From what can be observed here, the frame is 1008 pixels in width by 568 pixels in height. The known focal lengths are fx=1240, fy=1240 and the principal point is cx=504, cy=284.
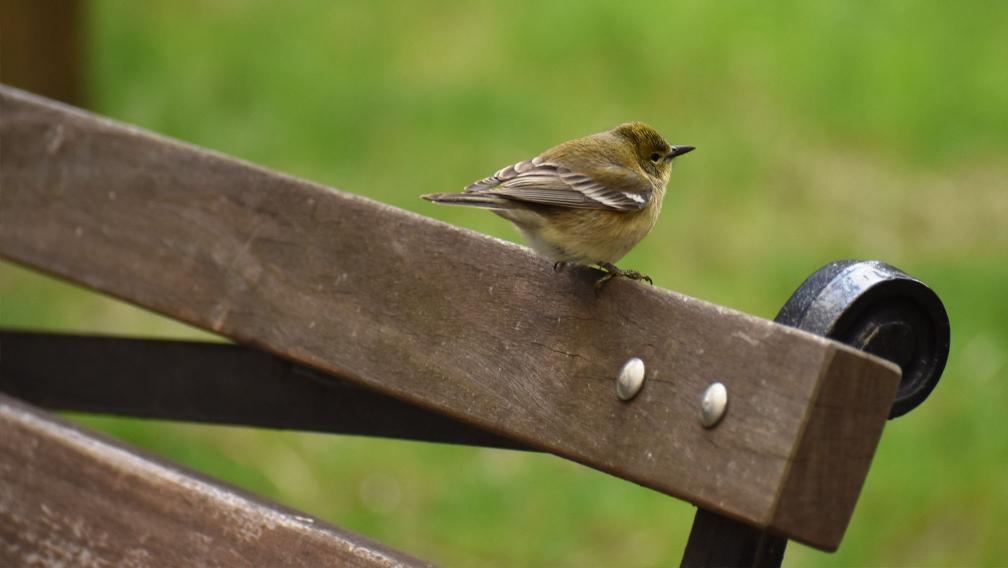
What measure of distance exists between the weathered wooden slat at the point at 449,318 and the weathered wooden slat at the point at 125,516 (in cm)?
28

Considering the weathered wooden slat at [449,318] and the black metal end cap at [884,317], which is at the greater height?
the black metal end cap at [884,317]

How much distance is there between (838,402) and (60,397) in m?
1.93

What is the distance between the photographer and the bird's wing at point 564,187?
8.84ft

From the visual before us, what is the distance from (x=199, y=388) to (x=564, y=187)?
91 centimetres

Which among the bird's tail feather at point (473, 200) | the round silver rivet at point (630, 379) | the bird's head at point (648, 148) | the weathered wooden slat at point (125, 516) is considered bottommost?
the weathered wooden slat at point (125, 516)

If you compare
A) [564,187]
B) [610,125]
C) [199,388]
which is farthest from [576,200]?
[610,125]

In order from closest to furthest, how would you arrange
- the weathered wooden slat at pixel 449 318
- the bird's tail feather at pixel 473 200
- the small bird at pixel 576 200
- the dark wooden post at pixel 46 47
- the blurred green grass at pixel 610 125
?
1. the weathered wooden slat at pixel 449 318
2. the bird's tail feather at pixel 473 200
3. the small bird at pixel 576 200
4. the blurred green grass at pixel 610 125
5. the dark wooden post at pixel 46 47

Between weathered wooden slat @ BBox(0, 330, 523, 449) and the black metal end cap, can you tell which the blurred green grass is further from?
the black metal end cap

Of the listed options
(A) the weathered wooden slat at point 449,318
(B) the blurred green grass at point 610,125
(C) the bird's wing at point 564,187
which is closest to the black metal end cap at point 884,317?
(A) the weathered wooden slat at point 449,318

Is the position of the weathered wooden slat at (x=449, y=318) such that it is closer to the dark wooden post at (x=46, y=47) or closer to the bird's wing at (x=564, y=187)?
the bird's wing at (x=564, y=187)

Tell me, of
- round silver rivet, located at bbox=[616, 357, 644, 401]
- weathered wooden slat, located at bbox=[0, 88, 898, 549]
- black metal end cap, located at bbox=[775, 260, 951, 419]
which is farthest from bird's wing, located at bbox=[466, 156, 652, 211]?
black metal end cap, located at bbox=[775, 260, 951, 419]

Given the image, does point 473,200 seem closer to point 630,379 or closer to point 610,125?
point 630,379

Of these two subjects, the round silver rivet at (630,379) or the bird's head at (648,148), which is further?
the bird's head at (648,148)

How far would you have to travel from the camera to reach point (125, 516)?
2.22m
